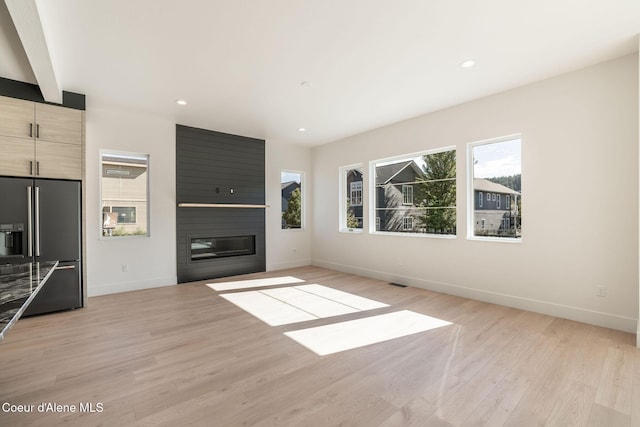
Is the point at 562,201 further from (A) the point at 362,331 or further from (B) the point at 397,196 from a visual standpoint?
(A) the point at 362,331

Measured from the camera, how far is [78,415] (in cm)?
186

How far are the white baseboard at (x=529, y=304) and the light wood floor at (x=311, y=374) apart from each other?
0.15 metres

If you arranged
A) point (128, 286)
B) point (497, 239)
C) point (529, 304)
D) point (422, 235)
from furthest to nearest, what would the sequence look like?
1. point (422, 235)
2. point (128, 286)
3. point (497, 239)
4. point (529, 304)

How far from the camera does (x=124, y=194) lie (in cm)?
487

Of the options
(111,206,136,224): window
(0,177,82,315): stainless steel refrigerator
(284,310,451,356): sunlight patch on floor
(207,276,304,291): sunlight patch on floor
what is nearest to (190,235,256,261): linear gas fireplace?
(207,276,304,291): sunlight patch on floor

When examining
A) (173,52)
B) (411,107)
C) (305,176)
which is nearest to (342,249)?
(305,176)

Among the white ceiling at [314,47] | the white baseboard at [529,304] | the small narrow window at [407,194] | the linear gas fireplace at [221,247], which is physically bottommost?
the white baseboard at [529,304]

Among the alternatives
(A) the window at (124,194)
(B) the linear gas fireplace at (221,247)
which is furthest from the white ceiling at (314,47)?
(B) the linear gas fireplace at (221,247)

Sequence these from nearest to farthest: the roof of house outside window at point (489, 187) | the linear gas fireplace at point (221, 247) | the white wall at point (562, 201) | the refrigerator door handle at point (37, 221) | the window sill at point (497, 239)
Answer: the white wall at point (562, 201)
the refrigerator door handle at point (37, 221)
the window sill at point (497, 239)
the roof of house outside window at point (489, 187)
the linear gas fireplace at point (221, 247)

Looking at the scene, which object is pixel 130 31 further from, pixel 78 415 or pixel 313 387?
pixel 313 387

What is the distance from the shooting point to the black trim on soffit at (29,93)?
11.5ft

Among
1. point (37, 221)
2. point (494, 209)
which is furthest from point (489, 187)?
point (37, 221)

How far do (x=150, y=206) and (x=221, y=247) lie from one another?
1.51 metres

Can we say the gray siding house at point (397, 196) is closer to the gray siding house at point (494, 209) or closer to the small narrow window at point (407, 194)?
the small narrow window at point (407, 194)
